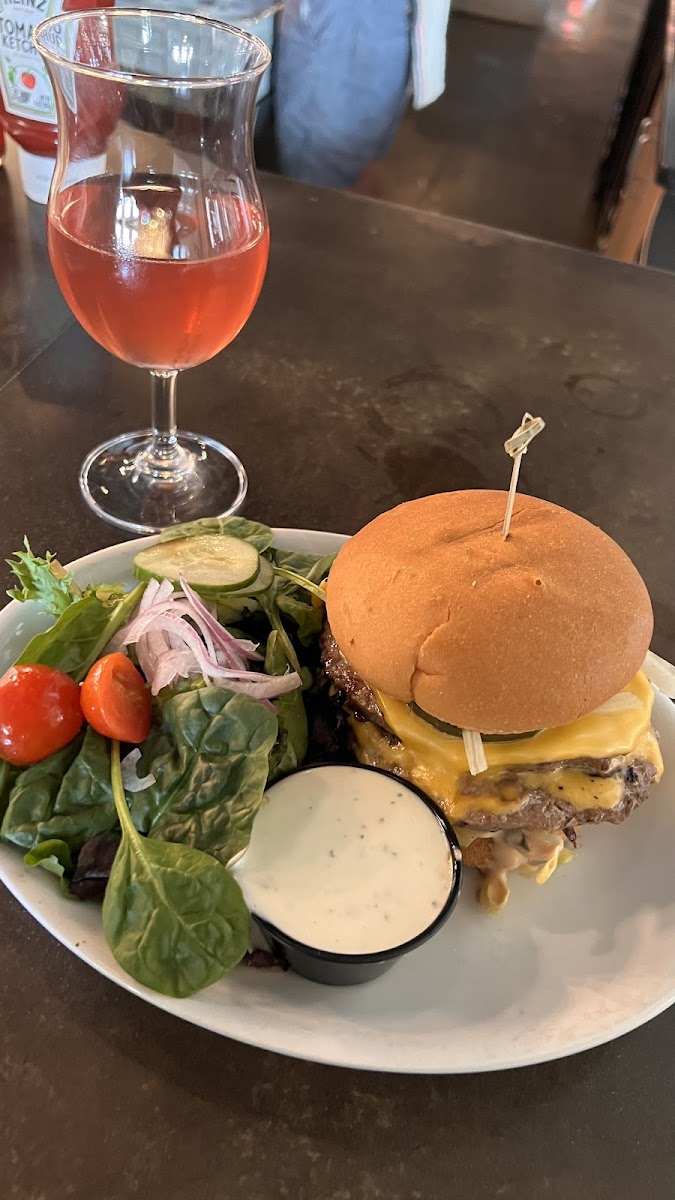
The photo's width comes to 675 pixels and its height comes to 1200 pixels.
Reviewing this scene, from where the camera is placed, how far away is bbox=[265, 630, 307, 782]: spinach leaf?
1.04 metres

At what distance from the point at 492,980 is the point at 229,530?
0.65m

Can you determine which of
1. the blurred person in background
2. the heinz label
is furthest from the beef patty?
the blurred person in background

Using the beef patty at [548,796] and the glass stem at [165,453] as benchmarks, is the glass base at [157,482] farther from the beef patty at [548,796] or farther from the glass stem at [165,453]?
the beef patty at [548,796]

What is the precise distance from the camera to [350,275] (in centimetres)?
214

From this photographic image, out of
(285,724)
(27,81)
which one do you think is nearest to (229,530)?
(285,724)

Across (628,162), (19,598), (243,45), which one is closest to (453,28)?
(628,162)

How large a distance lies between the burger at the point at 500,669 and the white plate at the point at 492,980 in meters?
0.05

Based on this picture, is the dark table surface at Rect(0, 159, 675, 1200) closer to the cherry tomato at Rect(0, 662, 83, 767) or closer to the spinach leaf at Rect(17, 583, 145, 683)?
the cherry tomato at Rect(0, 662, 83, 767)

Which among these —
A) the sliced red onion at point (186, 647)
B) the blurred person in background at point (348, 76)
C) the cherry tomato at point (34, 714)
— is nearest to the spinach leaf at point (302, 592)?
the sliced red onion at point (186, 647)

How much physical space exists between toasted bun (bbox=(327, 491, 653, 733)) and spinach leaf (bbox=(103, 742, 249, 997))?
0.28 metres

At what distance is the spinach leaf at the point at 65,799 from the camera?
923 mm

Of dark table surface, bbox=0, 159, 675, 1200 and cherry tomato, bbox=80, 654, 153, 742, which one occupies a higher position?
cherry tomato, bbox=80, 654, 153, 742

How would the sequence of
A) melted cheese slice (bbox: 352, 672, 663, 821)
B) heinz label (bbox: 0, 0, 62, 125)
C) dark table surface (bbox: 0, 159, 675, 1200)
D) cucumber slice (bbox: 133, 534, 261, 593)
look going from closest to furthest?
1. dark table surface (bbox: 0, 159, 675, 1200)
2. melted cheese slice (bbox: 352, 672, 663, 821)
3. cucumber slice (bbox: 133, 534, 261, 593)
4. heinz label (bbox: 0, 0, 62, 125)

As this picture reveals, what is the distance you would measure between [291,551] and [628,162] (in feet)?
12.8
